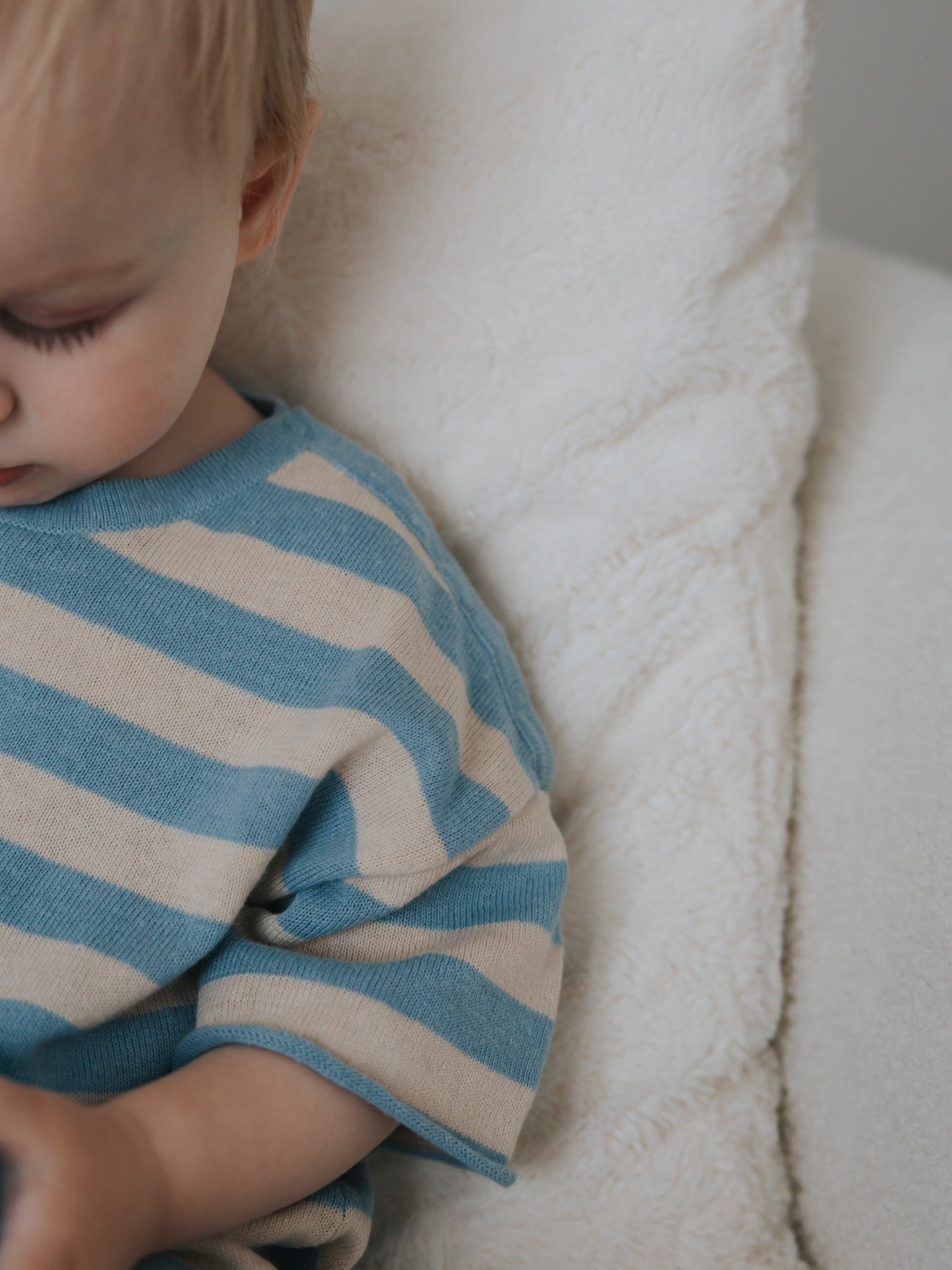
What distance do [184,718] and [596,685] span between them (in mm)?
221

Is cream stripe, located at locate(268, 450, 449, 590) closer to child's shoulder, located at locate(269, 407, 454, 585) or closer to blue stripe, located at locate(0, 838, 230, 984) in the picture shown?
child's shoulder, located at locate(269, 407, 454, 585)

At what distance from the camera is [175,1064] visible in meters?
0.51

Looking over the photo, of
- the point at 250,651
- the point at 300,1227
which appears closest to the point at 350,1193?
the point at 300,1227

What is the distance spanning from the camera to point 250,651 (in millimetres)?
533

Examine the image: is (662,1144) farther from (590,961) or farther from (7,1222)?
(7,1222)

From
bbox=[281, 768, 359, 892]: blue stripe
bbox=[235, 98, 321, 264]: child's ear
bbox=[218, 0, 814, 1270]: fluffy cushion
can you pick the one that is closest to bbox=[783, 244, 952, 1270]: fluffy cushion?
bbox=[218, 0, 814, 1270]: fluffy cushion

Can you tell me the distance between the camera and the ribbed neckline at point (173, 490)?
0.53 m

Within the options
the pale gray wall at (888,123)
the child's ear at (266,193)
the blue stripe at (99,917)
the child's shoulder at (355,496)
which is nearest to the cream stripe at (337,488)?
the child's shoulder at (355,496)

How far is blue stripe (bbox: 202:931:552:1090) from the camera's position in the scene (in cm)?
49

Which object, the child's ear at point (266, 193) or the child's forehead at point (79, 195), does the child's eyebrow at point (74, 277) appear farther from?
the child's ear at point (266, 193)

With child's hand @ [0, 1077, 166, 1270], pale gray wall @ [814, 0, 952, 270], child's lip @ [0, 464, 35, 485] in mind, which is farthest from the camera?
pale gray wall @ [814, 0, 952, 270]

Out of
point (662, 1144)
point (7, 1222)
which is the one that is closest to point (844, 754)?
point (662, 1144)

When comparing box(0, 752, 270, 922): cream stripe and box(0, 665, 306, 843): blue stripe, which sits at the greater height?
box(0, 665, 306, 843): blue stripe

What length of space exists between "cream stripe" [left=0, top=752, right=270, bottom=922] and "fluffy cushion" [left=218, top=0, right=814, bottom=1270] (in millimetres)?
195
